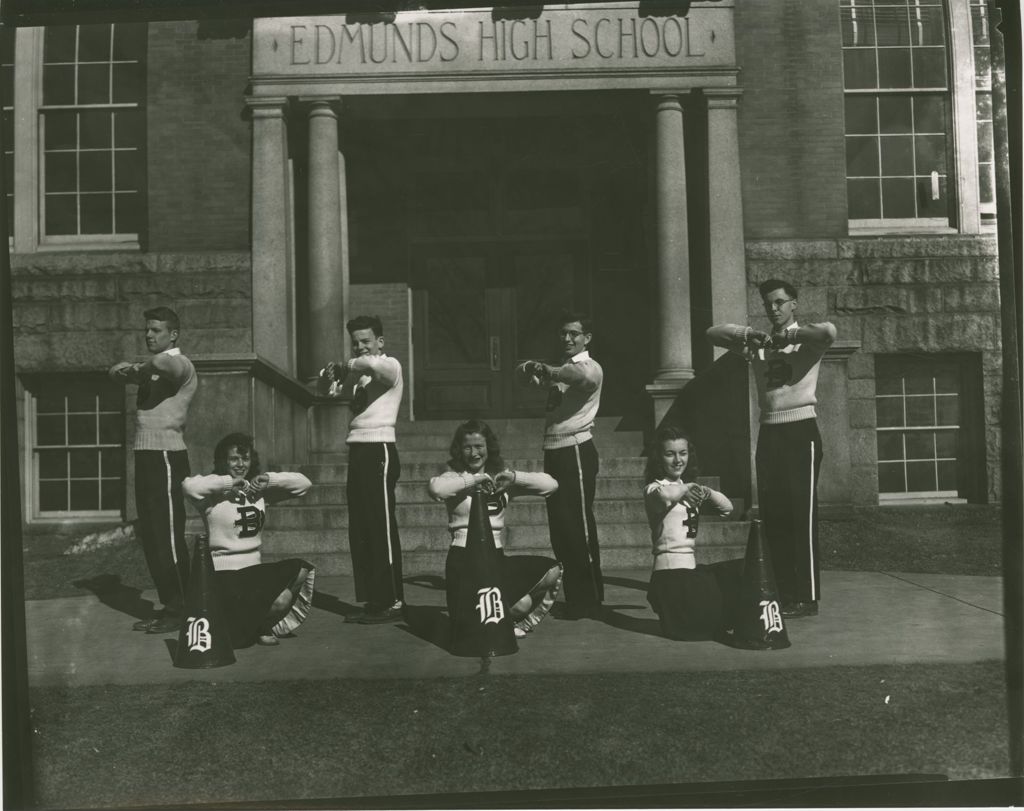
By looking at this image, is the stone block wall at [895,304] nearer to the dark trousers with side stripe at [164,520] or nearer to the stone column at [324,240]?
the stone column at [324,240]

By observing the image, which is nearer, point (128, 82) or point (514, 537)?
point (514, 537)

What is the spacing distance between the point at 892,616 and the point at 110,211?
11.7 ft

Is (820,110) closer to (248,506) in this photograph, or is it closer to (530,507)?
(530,507)

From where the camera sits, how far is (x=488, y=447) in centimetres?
357

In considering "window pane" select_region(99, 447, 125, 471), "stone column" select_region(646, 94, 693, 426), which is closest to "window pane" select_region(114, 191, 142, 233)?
"window pane" select_region(99, 447, 125, 471)

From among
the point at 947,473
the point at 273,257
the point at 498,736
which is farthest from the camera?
the point at 273,257

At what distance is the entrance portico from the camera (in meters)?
3.86

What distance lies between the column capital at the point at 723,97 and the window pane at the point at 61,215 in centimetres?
275

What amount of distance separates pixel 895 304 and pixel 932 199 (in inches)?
18.1

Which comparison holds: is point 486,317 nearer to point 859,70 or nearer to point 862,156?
point 862,156

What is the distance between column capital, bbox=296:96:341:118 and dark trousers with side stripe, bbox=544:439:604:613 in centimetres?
174

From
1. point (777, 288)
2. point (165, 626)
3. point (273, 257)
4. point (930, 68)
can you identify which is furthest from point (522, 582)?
point (930, 68)

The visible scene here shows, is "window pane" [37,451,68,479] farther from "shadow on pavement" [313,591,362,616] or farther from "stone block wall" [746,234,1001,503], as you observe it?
"stone block wall" [746,234,1001,503]

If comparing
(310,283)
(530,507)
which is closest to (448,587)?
(530,507)
